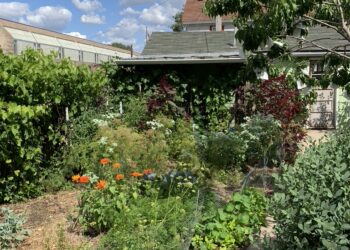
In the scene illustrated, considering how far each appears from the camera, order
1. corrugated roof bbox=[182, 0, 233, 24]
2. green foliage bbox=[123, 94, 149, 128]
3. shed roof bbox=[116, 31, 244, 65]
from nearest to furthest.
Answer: green foliage bbox=[123, 94, 149, 128] → shed roof bbox=[116, 31, 244, 65] → corrugated roof bbox=[182, 0, 233, 24]

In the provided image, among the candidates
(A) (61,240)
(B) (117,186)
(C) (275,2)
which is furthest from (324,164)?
(B) (117,186)

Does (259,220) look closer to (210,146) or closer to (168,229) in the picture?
(168,229)

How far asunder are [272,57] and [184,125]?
462 centimetres

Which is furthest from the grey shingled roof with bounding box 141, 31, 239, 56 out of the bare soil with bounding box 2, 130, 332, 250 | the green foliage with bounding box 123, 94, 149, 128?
the bare soil with bounding box 2, 130, 332, 250

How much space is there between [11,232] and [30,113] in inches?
66.9

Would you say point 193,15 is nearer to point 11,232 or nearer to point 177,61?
point 177,61

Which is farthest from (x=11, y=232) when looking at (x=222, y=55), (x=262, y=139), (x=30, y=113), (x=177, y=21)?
(x=177, y=21)

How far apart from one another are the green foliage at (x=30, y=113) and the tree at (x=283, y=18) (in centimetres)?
277

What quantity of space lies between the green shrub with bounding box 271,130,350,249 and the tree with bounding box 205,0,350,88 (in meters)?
1.21

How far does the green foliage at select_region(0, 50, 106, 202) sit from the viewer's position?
5539mm

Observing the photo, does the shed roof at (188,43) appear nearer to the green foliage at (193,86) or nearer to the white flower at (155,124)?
the green foliage at (193,86)

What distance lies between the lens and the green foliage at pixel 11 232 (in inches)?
167

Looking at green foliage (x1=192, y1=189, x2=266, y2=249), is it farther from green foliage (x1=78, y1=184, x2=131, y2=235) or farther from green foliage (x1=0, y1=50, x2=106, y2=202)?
green foliage (x1=0, y1=50, x2=106, y2=202)

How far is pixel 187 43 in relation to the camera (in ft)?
55.4
